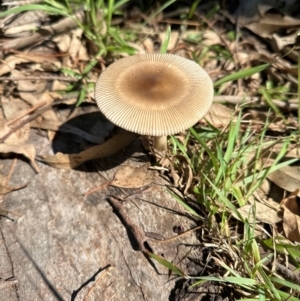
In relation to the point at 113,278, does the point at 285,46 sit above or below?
above

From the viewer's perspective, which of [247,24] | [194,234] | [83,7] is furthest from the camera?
[247,24]

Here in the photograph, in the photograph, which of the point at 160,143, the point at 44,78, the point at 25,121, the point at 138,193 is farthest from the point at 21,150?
the point at 160,143

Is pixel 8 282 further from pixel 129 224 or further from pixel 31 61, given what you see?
pixel 31 61

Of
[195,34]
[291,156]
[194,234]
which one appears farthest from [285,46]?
[194,234]

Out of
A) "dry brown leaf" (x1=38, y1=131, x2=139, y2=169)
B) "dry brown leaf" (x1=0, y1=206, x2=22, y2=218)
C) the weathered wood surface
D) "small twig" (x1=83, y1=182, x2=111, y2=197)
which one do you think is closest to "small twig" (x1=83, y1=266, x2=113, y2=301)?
the weathered wood surface

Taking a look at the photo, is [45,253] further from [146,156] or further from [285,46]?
Answer: [285,46]

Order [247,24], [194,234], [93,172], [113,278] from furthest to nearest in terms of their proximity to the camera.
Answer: [247,24]
[93,172]
[194,234]
[113,278]
